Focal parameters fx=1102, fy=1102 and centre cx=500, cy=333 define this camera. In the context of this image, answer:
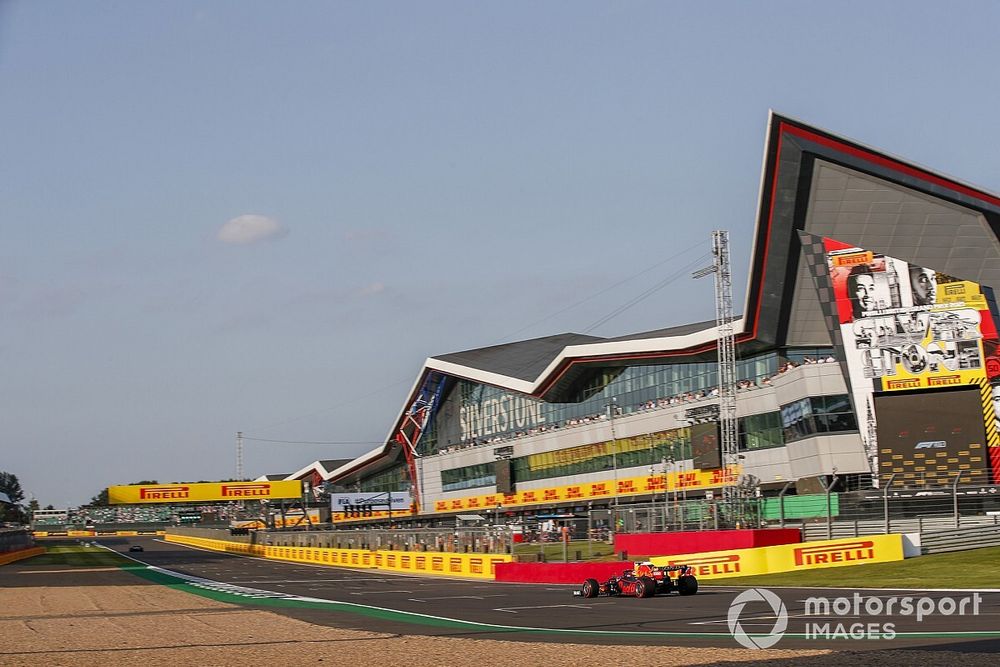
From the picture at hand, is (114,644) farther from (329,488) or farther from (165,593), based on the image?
(329,488)

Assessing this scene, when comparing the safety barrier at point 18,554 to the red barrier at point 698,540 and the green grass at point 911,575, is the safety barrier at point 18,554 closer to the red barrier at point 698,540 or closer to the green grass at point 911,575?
the red barrier at point 698,540

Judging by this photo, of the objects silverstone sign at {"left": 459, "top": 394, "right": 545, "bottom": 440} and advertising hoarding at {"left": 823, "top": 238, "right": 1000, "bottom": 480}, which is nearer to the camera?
advertising hoarding at {"left": 823, "top": 238, "right": 1000, "bottom": 480}

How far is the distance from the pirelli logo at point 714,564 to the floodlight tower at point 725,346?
18.8m

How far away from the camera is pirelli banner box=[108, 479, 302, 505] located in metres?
119

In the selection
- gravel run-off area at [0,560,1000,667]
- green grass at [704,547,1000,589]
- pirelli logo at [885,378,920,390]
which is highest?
pirelli logo at [885,378,920,390]

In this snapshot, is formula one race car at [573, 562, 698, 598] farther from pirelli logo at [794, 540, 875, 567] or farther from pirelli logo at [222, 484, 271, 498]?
pirelli logo at [222, 484, 271, 498]

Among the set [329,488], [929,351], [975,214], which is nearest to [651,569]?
[929,351]

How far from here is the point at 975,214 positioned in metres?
62.4

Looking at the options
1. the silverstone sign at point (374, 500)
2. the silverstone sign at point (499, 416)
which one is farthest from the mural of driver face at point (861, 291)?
the silverstone sign at point (374, 500)

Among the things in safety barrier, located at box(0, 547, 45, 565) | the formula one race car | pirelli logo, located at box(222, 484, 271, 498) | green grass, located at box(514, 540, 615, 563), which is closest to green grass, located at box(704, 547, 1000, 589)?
the formula one race car

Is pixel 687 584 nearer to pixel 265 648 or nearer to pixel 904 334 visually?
pixel 265 648

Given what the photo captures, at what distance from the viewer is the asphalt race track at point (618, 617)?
19578mm

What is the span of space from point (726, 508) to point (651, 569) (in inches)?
577

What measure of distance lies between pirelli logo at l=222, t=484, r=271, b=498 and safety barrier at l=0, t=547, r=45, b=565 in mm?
20228
